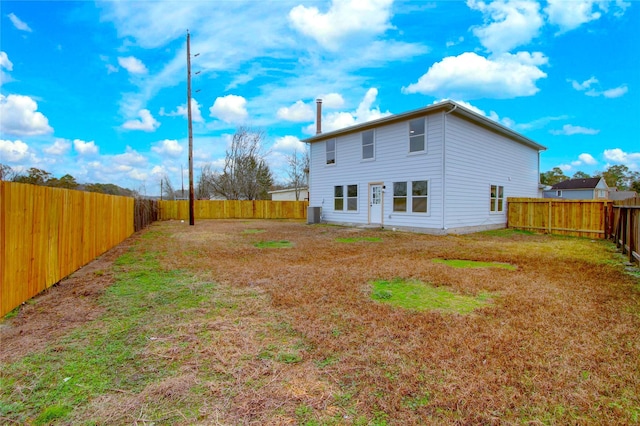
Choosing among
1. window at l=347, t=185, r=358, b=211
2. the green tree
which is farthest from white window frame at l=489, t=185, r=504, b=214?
the green tree

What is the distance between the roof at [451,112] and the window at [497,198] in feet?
8.51

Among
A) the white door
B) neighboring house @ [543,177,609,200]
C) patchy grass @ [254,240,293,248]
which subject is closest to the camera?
patchy grass @ [254,240,293,248]

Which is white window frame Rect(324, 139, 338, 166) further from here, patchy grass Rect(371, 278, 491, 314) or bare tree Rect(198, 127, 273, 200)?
bare tree Rect(198, 127, 273, 200)

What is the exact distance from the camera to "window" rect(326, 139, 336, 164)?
53.6 feet

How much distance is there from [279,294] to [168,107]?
19129mm

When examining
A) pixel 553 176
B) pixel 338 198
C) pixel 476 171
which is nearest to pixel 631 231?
pixel 476 171

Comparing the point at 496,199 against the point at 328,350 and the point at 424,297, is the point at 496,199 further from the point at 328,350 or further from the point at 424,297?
the point at 328,350

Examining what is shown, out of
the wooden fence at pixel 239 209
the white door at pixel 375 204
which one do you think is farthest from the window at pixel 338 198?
the wooden fence at pixel 239 209

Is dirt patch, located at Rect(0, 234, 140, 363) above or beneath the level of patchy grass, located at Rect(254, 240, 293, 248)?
beneath

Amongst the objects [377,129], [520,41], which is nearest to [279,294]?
[377,129]

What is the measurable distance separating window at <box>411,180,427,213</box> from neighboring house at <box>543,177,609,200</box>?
3164cm

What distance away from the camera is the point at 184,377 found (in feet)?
7.68

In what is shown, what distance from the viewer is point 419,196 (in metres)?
12.6

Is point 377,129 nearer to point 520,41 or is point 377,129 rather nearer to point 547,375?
point 520,41
